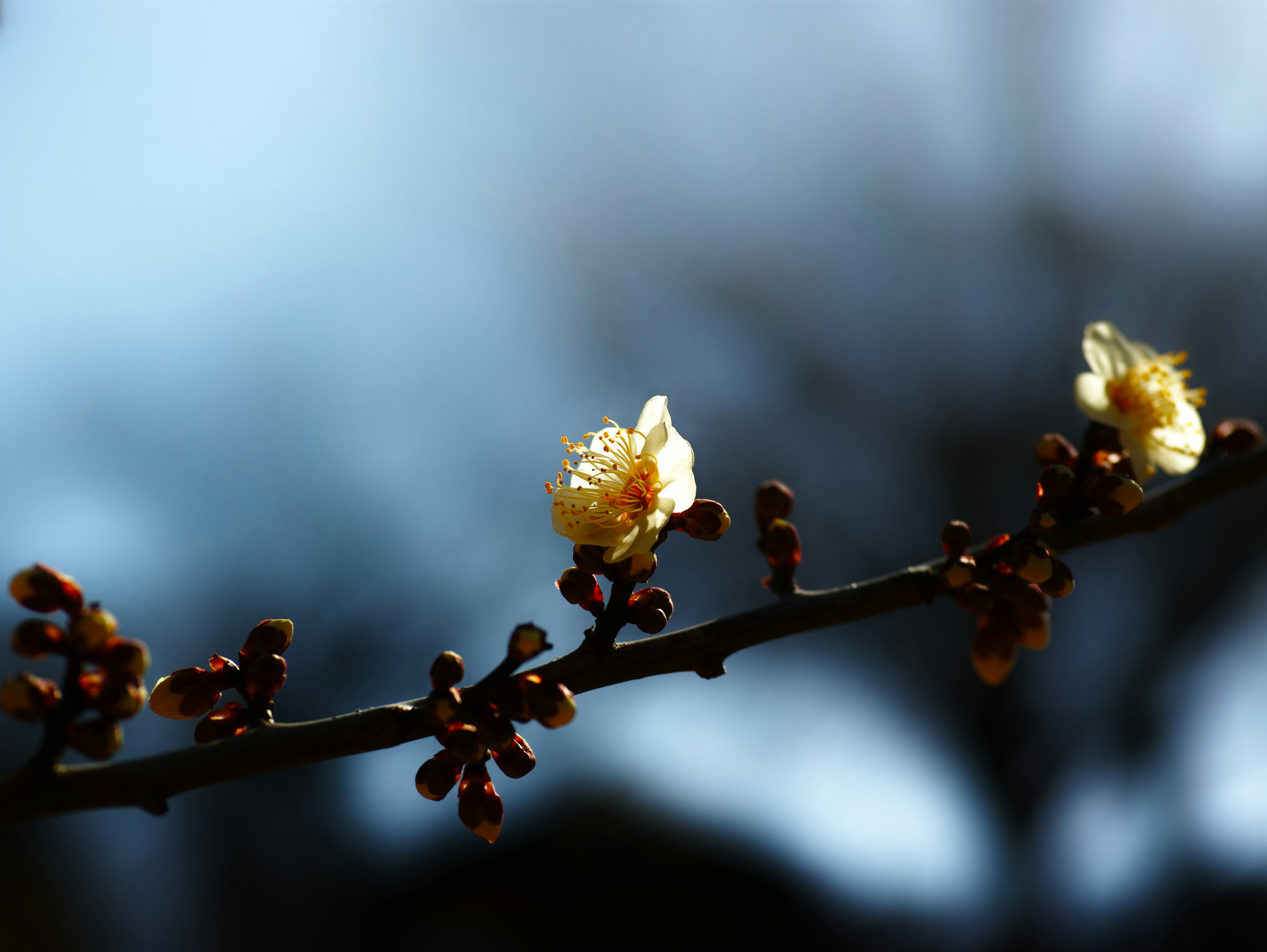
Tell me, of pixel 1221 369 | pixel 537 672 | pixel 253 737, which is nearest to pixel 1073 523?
pixel 537 672

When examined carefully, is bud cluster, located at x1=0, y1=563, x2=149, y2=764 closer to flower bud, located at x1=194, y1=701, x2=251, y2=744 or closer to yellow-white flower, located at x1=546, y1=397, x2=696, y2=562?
flower bud, located at x1=194, y1=701, x2=251, y2=744

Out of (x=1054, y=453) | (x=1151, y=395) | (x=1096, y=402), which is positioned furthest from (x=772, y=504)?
(x=1151, y=395)

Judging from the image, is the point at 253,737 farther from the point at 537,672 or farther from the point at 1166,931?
the point at 1166,931

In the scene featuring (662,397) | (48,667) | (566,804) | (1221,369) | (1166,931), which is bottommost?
(1166,931)

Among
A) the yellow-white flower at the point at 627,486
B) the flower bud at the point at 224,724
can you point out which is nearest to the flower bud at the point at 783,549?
the yellow-white flower at the point at 627,486

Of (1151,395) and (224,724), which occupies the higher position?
(1151,395)

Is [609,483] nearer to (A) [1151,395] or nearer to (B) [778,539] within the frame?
(B) [778,539]

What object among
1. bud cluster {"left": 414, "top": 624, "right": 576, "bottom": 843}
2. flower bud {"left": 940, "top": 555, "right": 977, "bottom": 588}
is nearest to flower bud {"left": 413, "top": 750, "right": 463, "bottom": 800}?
bud cluster {"left": 414, "top": 624, "right": 576, "bottom": 843}
